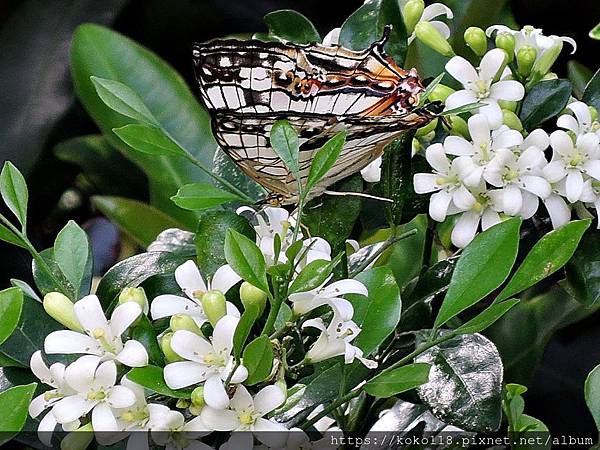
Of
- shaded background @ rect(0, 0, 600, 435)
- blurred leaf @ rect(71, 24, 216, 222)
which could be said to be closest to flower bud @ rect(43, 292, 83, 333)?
blurred leaf @ rect(71, 24, 216, 222)

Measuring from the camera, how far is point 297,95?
0.52m

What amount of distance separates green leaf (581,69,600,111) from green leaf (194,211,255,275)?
0.91ft

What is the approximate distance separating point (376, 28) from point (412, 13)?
0.03m

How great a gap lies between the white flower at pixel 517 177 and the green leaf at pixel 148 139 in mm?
188

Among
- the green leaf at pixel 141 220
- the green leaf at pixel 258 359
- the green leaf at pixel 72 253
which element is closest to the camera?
the green leaf at pixel 258 359

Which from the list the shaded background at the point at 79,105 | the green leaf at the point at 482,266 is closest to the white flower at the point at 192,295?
the green leaf at the point at 482,266

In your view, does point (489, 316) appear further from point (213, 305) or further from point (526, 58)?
point (526, 58)

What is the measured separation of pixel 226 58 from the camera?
533mm

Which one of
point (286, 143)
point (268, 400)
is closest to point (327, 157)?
point (286, 143)

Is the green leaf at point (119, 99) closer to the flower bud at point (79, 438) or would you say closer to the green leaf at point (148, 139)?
the green leaf at point (148, 139)

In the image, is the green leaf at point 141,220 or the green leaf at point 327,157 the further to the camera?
the green leaf at point 141,220

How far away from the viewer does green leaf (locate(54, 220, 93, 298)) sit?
49 centimetres

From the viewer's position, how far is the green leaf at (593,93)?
1.99ft

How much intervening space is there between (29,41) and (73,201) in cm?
25
